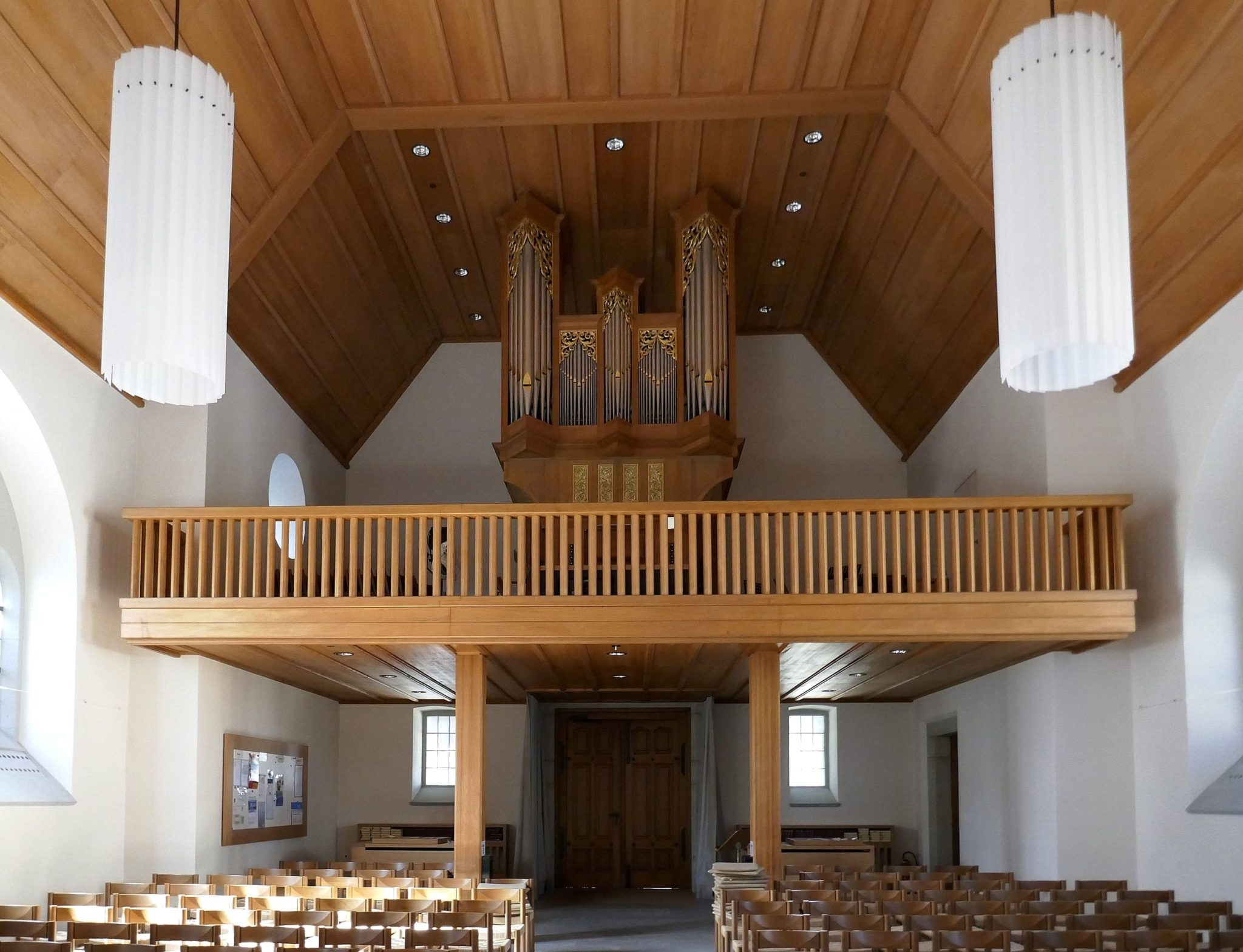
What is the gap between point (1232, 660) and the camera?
9.84 metres

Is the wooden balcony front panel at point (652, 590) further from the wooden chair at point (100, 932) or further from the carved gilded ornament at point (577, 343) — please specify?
the carved gilded ornament at point (577, 343)

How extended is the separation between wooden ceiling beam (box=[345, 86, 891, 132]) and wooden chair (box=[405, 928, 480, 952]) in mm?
6916

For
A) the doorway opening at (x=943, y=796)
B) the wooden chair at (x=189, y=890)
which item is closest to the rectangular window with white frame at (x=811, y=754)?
the doorway opening at (x=943, y=796)

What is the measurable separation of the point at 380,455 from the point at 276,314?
408 cm

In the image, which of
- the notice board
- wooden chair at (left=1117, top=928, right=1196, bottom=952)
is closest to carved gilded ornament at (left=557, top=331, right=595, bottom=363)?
the notice board

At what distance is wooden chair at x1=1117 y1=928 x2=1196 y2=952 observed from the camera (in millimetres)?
6832

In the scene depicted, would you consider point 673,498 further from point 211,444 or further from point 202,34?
point 202,34

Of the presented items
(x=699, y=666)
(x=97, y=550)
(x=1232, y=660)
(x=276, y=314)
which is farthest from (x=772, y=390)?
(x=97, y=550)

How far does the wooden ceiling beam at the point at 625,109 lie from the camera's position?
11.0 m

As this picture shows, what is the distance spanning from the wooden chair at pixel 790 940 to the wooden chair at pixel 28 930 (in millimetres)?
3911

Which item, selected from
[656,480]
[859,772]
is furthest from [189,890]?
[859,772]

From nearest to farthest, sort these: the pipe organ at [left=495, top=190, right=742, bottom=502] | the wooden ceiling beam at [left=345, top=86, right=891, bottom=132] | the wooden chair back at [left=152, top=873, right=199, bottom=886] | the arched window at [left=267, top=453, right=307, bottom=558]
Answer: the wooden chair back at [left=152, top=873, right=199, bottom=886] → the wooden ceiling beam at [left=345, top=86, right=891, bottom=132] → the pipe organ at [left=495, top=190, right=742, bottom=502] → the arched window at [left=267, top=453, right=307, bottom=558]

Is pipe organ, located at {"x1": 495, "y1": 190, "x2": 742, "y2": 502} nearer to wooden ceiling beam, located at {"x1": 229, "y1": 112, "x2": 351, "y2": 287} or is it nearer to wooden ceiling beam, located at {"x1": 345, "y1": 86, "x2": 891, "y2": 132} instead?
wooden ceiling beam, located at {"x1": 345, "y1": 86, "x2": 891, "y2": 132}

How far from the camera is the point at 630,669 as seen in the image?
43.7 feet
